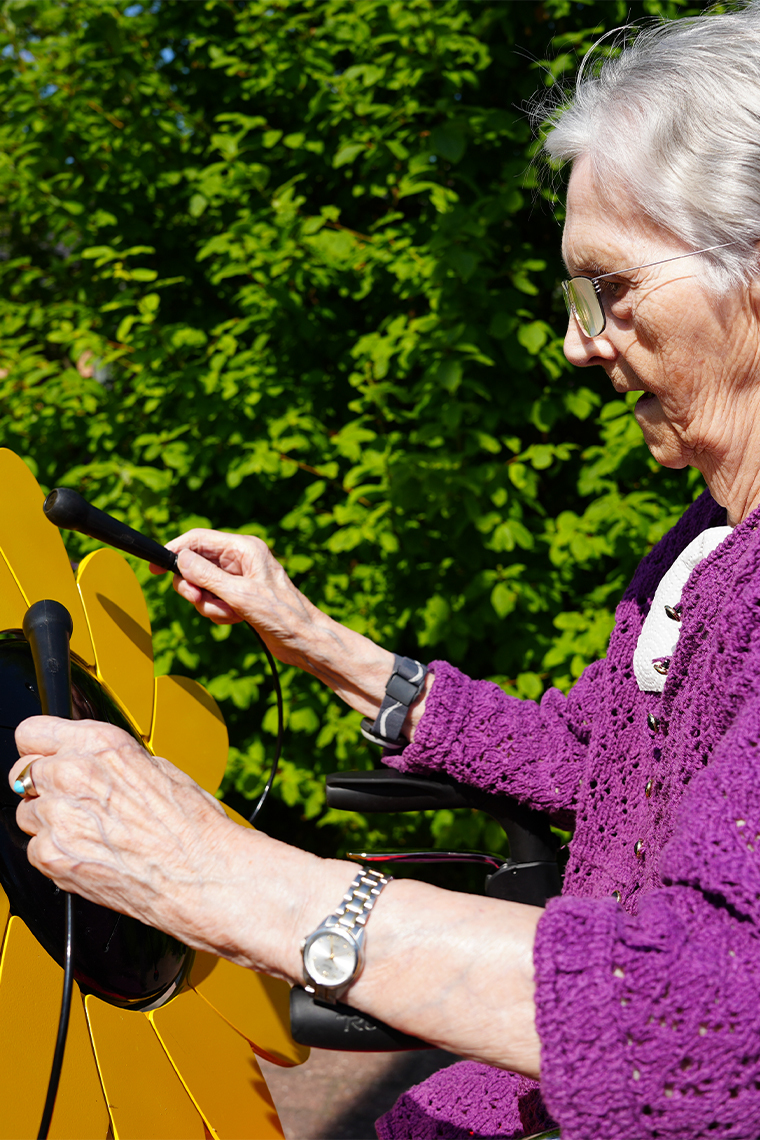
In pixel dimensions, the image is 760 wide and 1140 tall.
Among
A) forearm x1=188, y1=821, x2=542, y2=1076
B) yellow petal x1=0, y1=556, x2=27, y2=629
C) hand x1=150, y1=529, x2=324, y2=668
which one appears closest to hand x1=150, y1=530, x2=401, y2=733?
hand x1=150, y1=529, x2=324, y2=668

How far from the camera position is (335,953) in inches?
31.2

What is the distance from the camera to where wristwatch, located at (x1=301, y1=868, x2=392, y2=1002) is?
0.79 metres

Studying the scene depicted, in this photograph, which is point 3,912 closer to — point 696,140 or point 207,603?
point 207,603

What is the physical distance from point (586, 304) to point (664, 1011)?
0.81m

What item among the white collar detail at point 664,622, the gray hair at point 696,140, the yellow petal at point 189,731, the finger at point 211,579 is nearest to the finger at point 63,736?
the yellow petal at point 189,731

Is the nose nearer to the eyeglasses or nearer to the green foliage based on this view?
the eyeglasses

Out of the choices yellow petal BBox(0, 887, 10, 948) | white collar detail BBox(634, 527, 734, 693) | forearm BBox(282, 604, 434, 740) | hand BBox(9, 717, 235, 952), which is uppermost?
hand BBox(9, 717, 235, 952)

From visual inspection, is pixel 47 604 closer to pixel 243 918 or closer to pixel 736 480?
pixel 243 918

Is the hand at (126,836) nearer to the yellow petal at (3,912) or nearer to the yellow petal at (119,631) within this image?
the yellow petal at (3,912)

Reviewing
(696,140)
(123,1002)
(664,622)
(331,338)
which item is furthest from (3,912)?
(331,338)

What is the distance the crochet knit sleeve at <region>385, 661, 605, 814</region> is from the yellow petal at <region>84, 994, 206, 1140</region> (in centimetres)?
58

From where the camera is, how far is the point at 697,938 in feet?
2.39

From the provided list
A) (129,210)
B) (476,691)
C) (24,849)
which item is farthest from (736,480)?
(129,210)

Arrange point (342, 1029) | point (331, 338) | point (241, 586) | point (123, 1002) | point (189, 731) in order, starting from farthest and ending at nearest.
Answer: point (331, 338)
point (241, 586)
point (189, 731)
point (123, 1002)
point (342, 1029)
